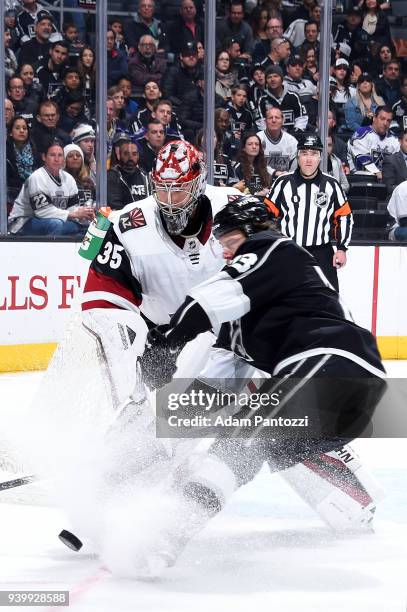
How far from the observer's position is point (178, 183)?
2959 mm

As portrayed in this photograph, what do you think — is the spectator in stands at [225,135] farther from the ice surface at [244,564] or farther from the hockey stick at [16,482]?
the hockey stick at [16,482]

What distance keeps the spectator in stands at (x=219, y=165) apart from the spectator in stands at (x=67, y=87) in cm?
82

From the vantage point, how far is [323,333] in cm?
270

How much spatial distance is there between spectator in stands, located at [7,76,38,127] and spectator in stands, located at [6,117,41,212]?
4 cm

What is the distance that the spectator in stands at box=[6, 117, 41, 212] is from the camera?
6.11 metres

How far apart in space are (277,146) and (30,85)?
1.65 meters

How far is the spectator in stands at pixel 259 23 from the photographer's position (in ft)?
23.8

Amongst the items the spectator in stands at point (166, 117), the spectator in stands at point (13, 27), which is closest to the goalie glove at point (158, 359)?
the spectator in stands at point (13, 27)

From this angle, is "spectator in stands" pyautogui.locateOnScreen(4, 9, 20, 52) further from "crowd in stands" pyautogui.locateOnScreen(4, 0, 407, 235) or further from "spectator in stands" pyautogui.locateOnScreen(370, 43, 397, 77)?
"spectator in stands" pyautogui.locateOnScreen(370, 43, 397, 77)

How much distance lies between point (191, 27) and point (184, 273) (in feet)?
13.0

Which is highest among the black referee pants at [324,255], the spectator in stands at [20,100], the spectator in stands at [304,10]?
the spectator in stands at [304,10]

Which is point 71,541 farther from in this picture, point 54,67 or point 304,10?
point 304,10

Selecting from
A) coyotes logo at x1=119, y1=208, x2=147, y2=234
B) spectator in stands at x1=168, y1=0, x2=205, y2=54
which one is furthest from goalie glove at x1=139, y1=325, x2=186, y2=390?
spectator in stands at x1=168, y1=0, x2=205, y2=54

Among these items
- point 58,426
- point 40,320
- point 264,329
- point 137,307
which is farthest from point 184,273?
point 40,320
